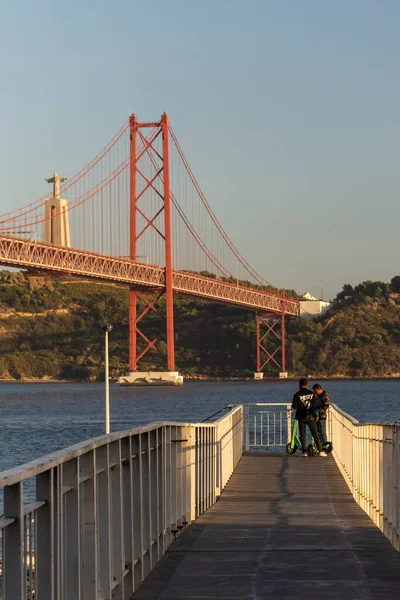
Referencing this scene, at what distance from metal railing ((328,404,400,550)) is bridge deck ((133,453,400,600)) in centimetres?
14

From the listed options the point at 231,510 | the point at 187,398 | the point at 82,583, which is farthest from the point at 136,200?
the point at 82,583

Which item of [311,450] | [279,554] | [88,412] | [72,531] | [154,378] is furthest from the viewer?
[154,378]

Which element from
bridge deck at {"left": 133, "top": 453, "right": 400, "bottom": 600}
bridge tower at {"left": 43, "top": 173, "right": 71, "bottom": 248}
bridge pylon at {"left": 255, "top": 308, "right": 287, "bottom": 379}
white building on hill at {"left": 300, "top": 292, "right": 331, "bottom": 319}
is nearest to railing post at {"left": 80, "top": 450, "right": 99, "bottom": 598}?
bridge deck at {"left": 133, "top": 453, "right": 400, "bottom": 600}

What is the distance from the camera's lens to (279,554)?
8.17 meters

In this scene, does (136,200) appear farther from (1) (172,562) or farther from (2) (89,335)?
(1) (172,562)

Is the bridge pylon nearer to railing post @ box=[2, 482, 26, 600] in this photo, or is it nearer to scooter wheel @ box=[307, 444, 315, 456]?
scooter wheel @ box=[307, 444, 315, 456]

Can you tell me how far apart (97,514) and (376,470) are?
4.65 metres

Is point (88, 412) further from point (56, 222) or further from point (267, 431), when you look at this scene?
point (267, 431)

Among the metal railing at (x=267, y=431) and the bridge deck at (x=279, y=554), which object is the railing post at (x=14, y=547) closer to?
the bridge deck at (x=279, y=554)

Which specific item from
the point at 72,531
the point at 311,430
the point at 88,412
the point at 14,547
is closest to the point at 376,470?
the point at 72,531

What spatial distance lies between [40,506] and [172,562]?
12.0 ft

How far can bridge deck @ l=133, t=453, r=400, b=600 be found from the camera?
681 centimetres

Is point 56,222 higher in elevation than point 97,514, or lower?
higher

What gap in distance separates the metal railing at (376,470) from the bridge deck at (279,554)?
145 millimetres
